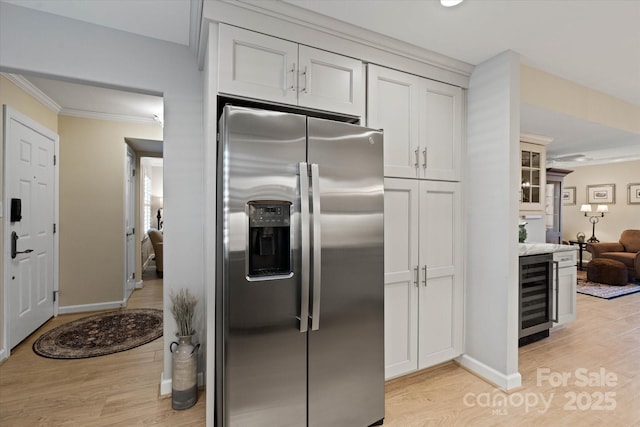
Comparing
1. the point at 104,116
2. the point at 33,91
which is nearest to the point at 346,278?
the point at 33,91

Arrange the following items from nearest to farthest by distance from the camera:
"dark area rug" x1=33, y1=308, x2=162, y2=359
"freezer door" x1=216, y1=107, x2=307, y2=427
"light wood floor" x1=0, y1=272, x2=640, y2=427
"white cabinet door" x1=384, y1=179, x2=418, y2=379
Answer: "freezer door" x1=216, y1=107, x2=307, y2=427 → "light wood floor" x1=0, y1=272, x2=640, y2=427 → "white cabinet door" x1=384, y1=179, x2=418, y2=379 → "dark area rug" x1=33, y1=308, x2=162, y2=359

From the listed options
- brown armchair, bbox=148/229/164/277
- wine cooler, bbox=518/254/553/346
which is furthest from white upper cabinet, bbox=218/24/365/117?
brown armchair, bbox=148/229/164/277

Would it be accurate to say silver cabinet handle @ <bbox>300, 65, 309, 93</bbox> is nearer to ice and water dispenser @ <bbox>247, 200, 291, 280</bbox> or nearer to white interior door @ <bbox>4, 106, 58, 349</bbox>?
ice and water dispenser @ <bbox>247, 200, 291, 280</bbox>

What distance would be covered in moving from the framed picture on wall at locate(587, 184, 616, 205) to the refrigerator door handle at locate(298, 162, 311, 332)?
871 cm

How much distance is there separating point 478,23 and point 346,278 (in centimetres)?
183

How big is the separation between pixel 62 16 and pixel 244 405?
8.49 feet

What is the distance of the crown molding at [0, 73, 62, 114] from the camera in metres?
2.79

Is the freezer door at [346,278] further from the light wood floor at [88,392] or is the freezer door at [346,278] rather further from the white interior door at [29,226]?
the white interior door at [29,226]

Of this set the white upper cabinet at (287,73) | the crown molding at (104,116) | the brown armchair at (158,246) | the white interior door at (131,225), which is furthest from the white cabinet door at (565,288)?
the brown armchair at (158,246)

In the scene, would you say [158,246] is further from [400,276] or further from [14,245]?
[400,276]

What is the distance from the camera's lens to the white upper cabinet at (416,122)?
2.23m

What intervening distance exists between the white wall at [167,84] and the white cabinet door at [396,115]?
1290 mm

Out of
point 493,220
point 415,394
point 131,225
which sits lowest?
point 415,394

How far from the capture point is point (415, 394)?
2283 mm
